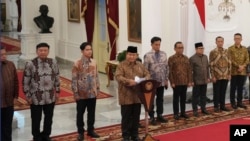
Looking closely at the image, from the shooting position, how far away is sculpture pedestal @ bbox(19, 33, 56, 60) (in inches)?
627

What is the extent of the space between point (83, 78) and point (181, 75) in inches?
83.5

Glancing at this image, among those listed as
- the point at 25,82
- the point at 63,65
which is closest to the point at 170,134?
the point at 25,82

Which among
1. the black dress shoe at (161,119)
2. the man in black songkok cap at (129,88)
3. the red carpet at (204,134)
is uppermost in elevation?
the man in black songkok cap at (129,88)

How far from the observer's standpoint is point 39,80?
22.5 ft

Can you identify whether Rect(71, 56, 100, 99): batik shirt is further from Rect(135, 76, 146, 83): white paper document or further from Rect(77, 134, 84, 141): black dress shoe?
Rect(135, 76, 146, 83): white paper document

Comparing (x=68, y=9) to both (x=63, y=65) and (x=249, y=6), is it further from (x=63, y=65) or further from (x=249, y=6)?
(x=249, y=6)

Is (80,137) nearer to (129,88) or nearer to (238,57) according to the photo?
(129,88)

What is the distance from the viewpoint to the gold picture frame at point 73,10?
1504 cm

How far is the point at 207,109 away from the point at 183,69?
148cm

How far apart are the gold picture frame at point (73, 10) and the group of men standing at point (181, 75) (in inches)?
270

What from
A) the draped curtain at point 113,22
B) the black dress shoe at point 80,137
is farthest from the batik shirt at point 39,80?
the draped curtain at point 113,22

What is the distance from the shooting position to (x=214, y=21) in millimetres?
10773

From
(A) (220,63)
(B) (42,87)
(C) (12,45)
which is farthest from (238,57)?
(C) (12,45)

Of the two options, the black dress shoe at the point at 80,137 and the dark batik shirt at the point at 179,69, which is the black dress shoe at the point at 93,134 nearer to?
the black dress shoe at the point at 80,137
